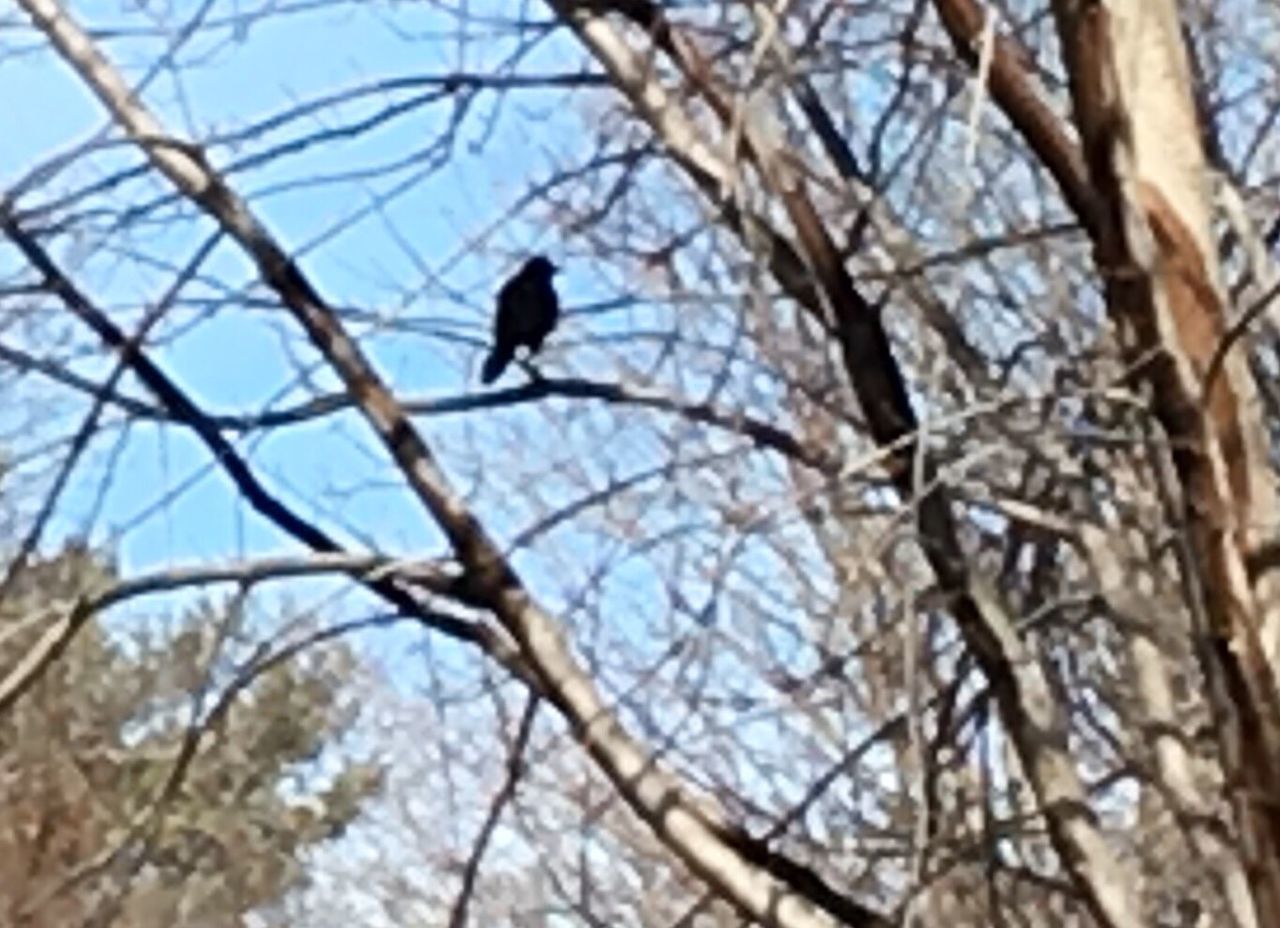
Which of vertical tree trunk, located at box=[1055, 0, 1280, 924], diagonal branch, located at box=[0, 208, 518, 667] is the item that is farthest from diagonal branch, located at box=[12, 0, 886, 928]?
vertical tree trunk, located at box=[1055, 0, 1280, 924]

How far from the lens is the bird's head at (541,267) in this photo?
394 cm

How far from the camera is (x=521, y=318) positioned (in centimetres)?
391

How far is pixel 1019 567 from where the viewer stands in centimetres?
406

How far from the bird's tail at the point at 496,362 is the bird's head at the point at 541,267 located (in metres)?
0.12

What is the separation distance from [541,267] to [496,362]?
168 millimetres

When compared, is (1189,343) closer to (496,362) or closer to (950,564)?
(950,564)

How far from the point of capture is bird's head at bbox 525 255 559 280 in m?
3.94

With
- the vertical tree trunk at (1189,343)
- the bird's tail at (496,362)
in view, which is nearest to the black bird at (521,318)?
the bird's tail at (496,362)

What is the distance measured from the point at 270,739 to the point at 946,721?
6.60m

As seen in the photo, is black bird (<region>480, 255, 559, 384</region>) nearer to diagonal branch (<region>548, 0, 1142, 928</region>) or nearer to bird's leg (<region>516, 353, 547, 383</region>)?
bird's leg (<region>516, 353, 547, 383</region>)

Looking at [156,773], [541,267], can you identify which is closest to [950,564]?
[541,267]

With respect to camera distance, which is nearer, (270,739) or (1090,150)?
(1090,150)

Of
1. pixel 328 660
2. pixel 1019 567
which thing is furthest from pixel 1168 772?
pixel 328 660

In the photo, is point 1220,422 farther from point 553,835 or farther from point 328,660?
point 328,660
